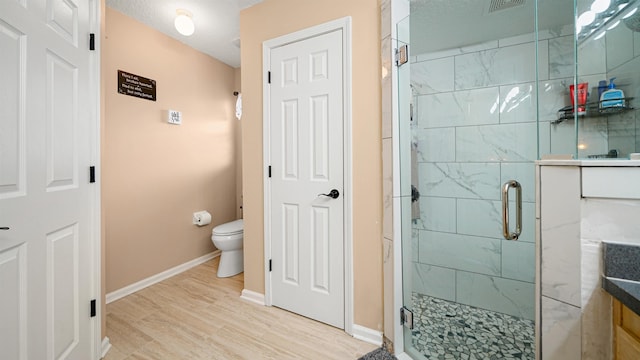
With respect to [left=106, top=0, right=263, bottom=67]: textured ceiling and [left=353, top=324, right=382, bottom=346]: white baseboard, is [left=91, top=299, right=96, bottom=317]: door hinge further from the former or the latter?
[left=106, top=0, right=263, bottom=67]: textured ceiling

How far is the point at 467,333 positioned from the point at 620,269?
114 cm

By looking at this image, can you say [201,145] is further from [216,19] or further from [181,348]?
[181,348]

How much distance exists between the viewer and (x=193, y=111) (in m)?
2.87

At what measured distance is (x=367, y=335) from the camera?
5.32ft

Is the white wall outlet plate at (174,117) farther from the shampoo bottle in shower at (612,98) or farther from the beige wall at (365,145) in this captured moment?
the shampoo bottle in shower at (612,98)

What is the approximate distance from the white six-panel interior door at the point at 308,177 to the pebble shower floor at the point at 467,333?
Answer: 566mm

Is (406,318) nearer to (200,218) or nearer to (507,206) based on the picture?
(507,206)

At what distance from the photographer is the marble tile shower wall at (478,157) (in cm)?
158

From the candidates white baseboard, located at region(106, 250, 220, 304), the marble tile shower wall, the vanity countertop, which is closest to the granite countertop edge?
the vanity countertop

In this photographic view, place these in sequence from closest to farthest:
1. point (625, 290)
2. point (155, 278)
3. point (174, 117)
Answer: point (625, 290) < point (155, 278) < point (174, 117)

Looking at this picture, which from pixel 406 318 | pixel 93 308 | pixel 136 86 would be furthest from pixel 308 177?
pixel 136 86

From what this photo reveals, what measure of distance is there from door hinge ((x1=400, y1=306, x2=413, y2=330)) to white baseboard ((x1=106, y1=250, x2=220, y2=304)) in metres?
2.34

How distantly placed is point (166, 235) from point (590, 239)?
10.2ft

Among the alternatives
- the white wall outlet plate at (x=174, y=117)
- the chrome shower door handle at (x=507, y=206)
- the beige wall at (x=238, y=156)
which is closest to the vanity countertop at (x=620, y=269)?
the chrome shower door handle at (x=507, y=206)
